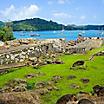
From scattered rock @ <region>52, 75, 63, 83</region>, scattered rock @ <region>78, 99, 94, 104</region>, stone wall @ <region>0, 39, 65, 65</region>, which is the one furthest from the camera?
stone wall @ <region>0, 39, 65, 65</region>

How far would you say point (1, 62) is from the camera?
→ 51344mm

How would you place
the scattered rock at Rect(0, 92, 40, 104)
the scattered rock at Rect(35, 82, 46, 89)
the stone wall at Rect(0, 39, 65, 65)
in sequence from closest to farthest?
the scattered rock at Rect(0, 92, 40, 104)
the scattered rock at Rect(35, 82, 46, 89)
the stone wall at Rect(0, 39, 65, 65)

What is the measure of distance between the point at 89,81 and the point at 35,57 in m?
18.1

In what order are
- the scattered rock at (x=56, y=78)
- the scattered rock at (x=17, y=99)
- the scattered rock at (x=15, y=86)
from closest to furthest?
the scattered rock at (x=17, y=99), the scattered rock at (x=15, y=86), the scattered rock at (x=56, y=78)

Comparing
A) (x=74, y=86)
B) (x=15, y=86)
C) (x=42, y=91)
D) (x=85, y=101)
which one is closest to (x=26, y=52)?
(x=15, y=86)

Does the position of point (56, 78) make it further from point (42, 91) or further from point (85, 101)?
point (85, 101)

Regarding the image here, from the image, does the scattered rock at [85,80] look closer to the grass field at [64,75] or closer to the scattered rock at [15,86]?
the grass field at [64,75]

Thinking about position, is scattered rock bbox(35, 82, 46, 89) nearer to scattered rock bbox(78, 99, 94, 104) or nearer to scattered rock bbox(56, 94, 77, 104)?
scattered rock bbox(56, 94, 77, 104)

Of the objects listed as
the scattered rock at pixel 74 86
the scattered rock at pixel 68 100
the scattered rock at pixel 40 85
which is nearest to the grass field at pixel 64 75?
the scattered rock at pixel 74 86

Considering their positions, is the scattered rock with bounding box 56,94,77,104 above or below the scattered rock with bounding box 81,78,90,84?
above

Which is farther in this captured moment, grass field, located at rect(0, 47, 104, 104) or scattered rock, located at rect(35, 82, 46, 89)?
scattered rock, located at rect(35, 82, 46, 89)

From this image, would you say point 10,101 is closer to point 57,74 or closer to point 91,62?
point 57,74

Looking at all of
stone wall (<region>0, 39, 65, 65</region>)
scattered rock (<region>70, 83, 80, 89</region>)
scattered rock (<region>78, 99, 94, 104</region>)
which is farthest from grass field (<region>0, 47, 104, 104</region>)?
scattered rock (<region>78, 99, 94, 104</region>)

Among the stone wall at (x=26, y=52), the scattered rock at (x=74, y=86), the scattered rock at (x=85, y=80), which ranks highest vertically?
the stone wall at (x=26, y=52)
